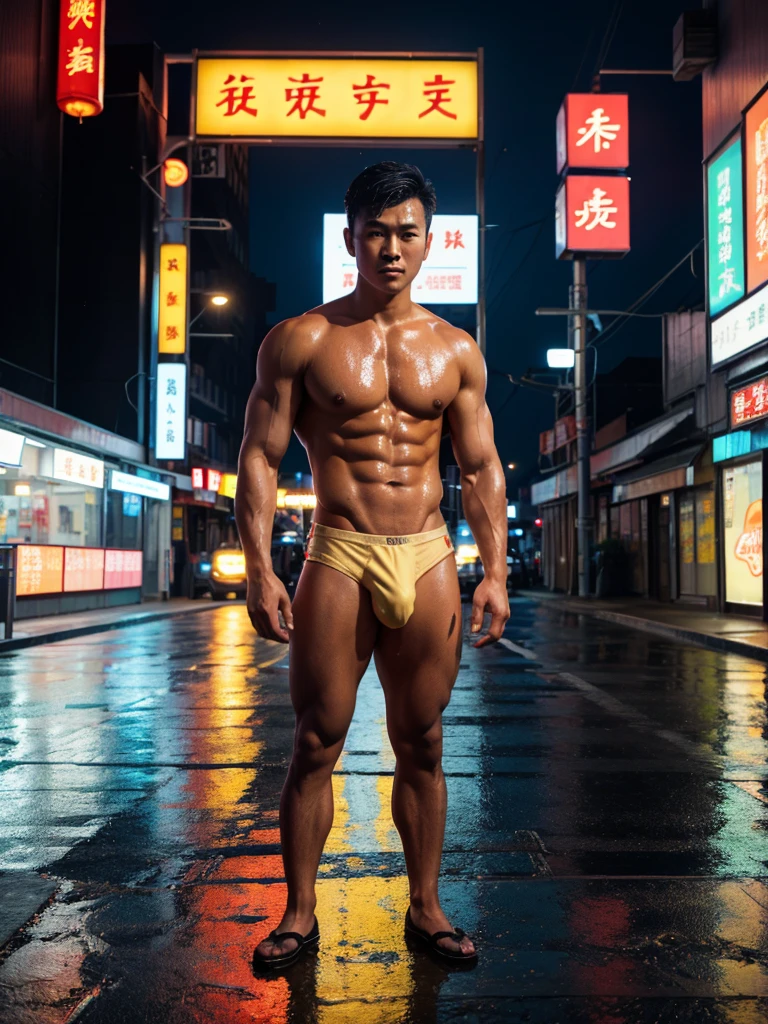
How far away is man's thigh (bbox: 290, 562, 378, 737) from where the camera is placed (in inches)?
118

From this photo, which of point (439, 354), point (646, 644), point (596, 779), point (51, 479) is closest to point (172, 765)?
point (596, 779)

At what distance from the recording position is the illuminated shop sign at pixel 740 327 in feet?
58.4

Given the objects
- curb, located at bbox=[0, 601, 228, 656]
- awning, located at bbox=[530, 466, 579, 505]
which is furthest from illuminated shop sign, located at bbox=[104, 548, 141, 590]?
awning, located at bbox=[530, 466, 579, 505]

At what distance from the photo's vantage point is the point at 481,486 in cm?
330

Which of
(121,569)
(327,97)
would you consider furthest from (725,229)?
(121,569)

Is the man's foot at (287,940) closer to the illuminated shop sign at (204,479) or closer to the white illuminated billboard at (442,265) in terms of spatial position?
the white illuminated billboard at (442,265)

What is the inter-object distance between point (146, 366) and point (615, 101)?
15.7 metres

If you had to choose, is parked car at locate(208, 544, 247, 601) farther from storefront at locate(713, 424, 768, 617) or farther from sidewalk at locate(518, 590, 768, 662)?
storefront at locate(713, 424, 768, 617)

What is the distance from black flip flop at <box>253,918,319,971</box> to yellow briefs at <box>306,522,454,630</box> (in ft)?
3.03

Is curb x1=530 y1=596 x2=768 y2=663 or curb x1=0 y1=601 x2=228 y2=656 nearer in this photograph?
curb x1=530 y1=596 x2=768 y2=663

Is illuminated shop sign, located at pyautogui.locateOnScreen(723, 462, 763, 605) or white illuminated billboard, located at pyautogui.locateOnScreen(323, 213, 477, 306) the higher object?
white illuminated billboard, located at pyautogui.locateOnScreen(323, 213, 477, 306)

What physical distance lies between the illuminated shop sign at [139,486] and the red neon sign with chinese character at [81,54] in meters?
8.98

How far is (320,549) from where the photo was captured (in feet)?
10.2

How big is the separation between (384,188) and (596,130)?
26.1 meters
